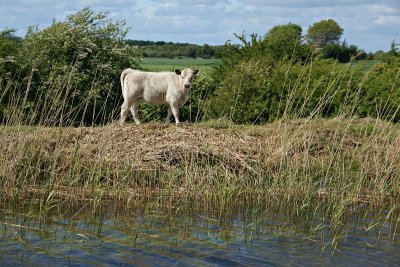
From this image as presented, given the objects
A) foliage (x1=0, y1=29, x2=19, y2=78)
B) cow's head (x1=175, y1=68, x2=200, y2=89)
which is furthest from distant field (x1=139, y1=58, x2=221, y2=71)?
foliage (x1=0, y1=29, x2=19, y2=78)

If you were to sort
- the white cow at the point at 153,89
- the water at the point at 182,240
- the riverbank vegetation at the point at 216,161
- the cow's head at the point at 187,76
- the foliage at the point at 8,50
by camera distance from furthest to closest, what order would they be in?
the foliage at the point at 8,50
the white cow at the point at 153,89
the cow's head at the point at 187,76
the riverbank vegetation at the point at 216,161
the water at the point at 182,240

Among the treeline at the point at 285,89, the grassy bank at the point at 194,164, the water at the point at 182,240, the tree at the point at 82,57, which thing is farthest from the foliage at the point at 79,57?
the water at the point at 182,240

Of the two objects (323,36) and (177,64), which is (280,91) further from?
(177,64)

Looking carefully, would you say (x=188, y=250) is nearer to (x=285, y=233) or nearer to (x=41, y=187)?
(x=285, y=233)

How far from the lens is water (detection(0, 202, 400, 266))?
8.39 meters

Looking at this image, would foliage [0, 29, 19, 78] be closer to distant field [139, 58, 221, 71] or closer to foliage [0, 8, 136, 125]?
foliage [0, 8, 136, 125]

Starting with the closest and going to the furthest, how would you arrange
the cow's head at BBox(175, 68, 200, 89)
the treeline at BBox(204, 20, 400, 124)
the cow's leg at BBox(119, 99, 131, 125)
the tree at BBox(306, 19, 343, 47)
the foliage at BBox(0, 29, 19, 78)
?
the tree at BBox(306, 19, 343, 47) → the cow's head at BBox(175, 68, 200, 89) → the cow's leg at BBox(119, 99, 131, 125) → the treeline at BBox(204, 20, 400, 124) → the foliage at BBox(0, 29, 19, 78)

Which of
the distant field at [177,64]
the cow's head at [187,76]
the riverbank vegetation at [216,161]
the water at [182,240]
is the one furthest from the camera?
the distant field at [177,64]

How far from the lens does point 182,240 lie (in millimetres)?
9211

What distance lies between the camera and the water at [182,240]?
27.5 ft

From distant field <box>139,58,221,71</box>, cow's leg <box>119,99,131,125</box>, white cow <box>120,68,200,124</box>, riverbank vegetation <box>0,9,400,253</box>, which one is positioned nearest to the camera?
riverbank vegetation <box>0,9,400,253</box>

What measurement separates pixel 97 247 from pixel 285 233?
2.69 metres

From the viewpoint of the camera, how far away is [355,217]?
10.8 m

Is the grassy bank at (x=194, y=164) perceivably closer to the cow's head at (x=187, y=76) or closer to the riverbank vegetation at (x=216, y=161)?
the riverbank vegetation at (x=216, y=161)
